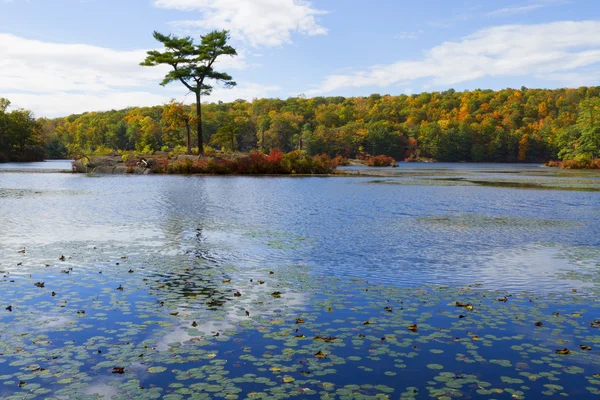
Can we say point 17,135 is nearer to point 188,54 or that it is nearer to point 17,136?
point 17,136

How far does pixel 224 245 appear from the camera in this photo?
19859mm

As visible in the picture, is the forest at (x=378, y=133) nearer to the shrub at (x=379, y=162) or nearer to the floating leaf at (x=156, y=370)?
the shrub at (x=379, y=162)

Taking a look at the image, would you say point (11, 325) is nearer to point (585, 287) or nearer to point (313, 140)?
point (585, 287)

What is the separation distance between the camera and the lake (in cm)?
793

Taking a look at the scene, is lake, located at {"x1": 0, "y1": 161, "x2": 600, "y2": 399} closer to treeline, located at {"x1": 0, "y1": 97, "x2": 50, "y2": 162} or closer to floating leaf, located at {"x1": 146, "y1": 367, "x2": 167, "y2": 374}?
floating leaf, located at {"x1": 146, "y1": 367, "x2": 167, "y2": 374}

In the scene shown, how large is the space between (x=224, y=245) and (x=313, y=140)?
451 feet

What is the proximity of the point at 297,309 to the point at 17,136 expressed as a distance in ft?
435

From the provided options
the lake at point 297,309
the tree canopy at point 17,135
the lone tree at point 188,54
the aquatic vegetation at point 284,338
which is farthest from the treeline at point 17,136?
the aquatic vegetation at point 284,338

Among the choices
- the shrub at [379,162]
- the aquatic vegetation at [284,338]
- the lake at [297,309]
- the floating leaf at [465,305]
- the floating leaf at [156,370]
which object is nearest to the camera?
the aquatic vegetation at [284,338]

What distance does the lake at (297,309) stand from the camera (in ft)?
26.0

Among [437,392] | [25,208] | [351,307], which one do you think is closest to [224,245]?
[351,307]

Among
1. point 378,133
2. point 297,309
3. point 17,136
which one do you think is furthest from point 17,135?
point 297,309

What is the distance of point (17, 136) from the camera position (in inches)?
4909

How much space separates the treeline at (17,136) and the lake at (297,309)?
113 meters
